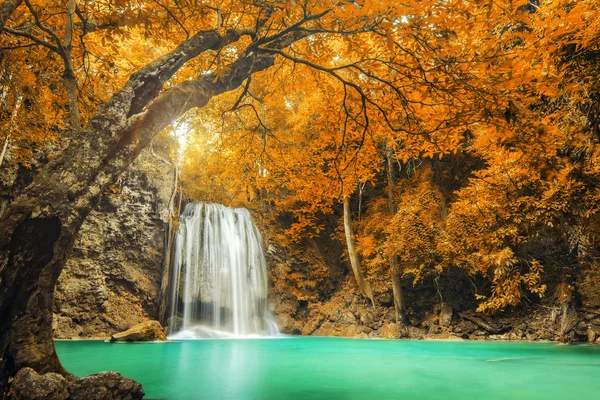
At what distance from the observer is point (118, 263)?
11.8m

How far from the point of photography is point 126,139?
359 cm

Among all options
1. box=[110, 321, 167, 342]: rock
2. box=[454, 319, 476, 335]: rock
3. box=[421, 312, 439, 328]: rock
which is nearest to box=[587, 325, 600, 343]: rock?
box=[454, 319, 476, 335]: rock

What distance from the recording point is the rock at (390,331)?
1216 centimetres

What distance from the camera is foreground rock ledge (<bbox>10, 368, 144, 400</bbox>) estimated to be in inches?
110

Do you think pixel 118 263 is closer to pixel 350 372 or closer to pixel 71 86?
pixel 350 372

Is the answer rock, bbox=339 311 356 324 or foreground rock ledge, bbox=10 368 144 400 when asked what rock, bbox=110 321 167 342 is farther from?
foreground rock ledge, bbox=10 368 144 400

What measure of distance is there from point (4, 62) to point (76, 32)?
105 centimetres

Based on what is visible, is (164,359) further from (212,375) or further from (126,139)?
(126,139)

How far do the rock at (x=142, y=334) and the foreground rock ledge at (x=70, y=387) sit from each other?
6.93m

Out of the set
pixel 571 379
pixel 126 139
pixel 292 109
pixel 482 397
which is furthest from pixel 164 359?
pixel 292 109

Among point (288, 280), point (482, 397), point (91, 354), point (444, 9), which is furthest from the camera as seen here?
point (288, 280)

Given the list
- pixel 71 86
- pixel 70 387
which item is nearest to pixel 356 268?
pixel 70 387

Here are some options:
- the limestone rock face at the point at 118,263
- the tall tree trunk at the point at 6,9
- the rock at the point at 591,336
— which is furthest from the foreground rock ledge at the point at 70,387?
the rock at the point at 591,336

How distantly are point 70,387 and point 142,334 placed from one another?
24.2ft
